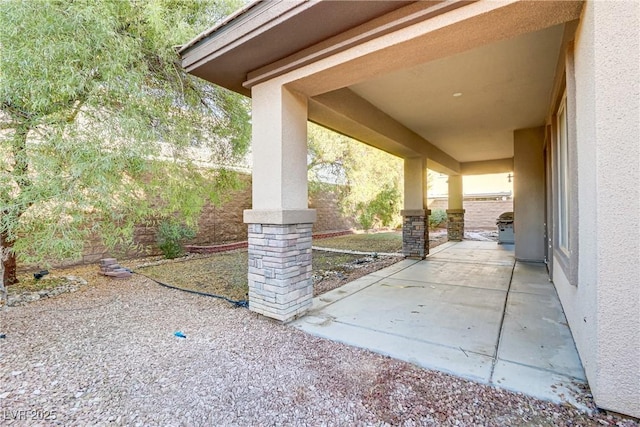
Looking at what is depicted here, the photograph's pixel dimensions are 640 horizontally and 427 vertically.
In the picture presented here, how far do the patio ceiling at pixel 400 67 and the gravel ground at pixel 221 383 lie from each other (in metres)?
3.07

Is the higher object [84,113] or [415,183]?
[84,113]

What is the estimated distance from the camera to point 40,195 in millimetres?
3855

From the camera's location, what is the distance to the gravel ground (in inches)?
83.6

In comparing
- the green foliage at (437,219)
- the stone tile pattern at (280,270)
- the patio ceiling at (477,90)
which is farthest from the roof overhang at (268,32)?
the green foliage at (437,219)

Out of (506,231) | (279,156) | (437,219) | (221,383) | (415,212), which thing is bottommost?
(221,383)

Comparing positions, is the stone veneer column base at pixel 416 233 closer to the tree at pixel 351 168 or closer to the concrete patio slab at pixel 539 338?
the tree at pixel 351 168

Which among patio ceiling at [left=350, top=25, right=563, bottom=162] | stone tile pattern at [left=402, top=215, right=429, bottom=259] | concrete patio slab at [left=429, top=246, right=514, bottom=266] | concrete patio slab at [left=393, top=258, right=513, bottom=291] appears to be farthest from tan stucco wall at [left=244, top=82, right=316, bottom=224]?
concrete patio slab at [left=429, top=246, right=514, bottom=266]

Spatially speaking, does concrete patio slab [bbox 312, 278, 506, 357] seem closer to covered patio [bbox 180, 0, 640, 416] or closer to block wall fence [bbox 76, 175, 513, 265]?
covered patio [bbox 180, 0, 640, 416]

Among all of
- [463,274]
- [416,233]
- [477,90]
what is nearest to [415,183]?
[416,233]

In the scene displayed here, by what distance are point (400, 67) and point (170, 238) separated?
24.2ft

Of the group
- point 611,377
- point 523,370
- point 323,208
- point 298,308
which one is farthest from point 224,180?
point 323,208

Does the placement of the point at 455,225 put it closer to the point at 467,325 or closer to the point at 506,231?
the point at 506,231

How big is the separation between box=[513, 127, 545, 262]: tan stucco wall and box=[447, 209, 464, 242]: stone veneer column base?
4.96 m

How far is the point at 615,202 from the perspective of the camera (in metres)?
2.07
